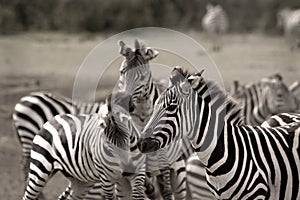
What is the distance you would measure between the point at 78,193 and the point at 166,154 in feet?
2.91

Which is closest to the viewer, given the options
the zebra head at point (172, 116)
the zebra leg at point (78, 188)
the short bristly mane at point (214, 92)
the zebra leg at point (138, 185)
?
the zebra head at point (172, 116)

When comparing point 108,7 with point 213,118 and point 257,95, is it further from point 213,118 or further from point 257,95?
point 213,118

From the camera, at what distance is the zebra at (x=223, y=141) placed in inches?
192

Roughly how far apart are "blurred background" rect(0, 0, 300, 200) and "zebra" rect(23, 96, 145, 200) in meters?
3.09

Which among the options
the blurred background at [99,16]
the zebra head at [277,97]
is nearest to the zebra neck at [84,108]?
the zebra head at [277,97]

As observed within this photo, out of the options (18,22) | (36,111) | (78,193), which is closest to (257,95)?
(36,111)

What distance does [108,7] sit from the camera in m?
27.4

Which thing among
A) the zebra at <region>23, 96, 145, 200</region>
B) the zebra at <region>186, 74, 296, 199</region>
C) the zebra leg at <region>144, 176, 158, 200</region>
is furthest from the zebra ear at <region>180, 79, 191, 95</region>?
the zebra at <region>186, 74, 296, 199</region>

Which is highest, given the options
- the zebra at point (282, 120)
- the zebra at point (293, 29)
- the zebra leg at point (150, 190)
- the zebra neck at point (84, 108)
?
the zebra at point (293, 29)

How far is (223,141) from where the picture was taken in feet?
16.6

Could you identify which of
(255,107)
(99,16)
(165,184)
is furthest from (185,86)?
(99,16)

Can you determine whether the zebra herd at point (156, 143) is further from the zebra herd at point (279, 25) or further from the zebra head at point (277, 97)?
the zebra herd at point (279, 25)

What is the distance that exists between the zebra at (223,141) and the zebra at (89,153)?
1.31 meters

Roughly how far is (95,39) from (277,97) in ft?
46.6
